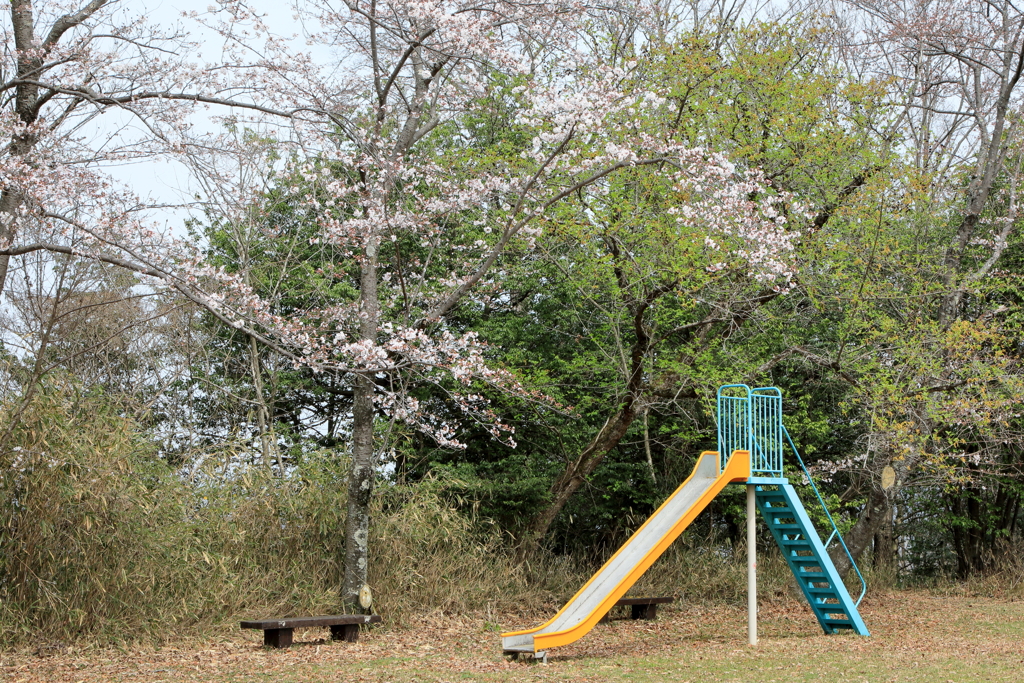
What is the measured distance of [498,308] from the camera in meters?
13.2

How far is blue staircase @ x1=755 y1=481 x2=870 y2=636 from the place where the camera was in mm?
8555

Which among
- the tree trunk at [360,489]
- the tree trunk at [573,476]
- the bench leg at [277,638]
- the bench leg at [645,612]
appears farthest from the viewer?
the tree trunk at [573,476]

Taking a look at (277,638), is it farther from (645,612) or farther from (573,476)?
(573,476)

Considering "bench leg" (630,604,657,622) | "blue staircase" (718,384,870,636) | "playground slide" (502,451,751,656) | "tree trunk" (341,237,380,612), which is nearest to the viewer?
"playground slide" (502,451,751,656)

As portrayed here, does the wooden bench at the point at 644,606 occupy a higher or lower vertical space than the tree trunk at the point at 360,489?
lower

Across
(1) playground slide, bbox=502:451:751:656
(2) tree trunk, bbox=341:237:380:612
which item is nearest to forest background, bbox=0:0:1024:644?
(2) tree trunk, bbox=341:237:380:612

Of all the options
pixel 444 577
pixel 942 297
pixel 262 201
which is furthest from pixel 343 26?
pixel 942 297

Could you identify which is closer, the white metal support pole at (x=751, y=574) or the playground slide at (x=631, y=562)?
the playground slide at (x=631, y=562)

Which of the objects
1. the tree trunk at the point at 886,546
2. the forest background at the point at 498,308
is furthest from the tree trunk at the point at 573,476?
the tree trunk at the point at 886,546

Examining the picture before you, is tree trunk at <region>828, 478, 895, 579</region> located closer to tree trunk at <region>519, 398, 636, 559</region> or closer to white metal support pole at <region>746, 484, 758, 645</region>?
tree trunk at <region>519, 398, 636, 559</region>

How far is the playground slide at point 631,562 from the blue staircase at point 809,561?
27.9 inches

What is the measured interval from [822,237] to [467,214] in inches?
174

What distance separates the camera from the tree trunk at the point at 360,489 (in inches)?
357

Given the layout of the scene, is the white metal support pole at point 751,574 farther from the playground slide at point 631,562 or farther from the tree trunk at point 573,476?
the tree trunk at point 573,476
